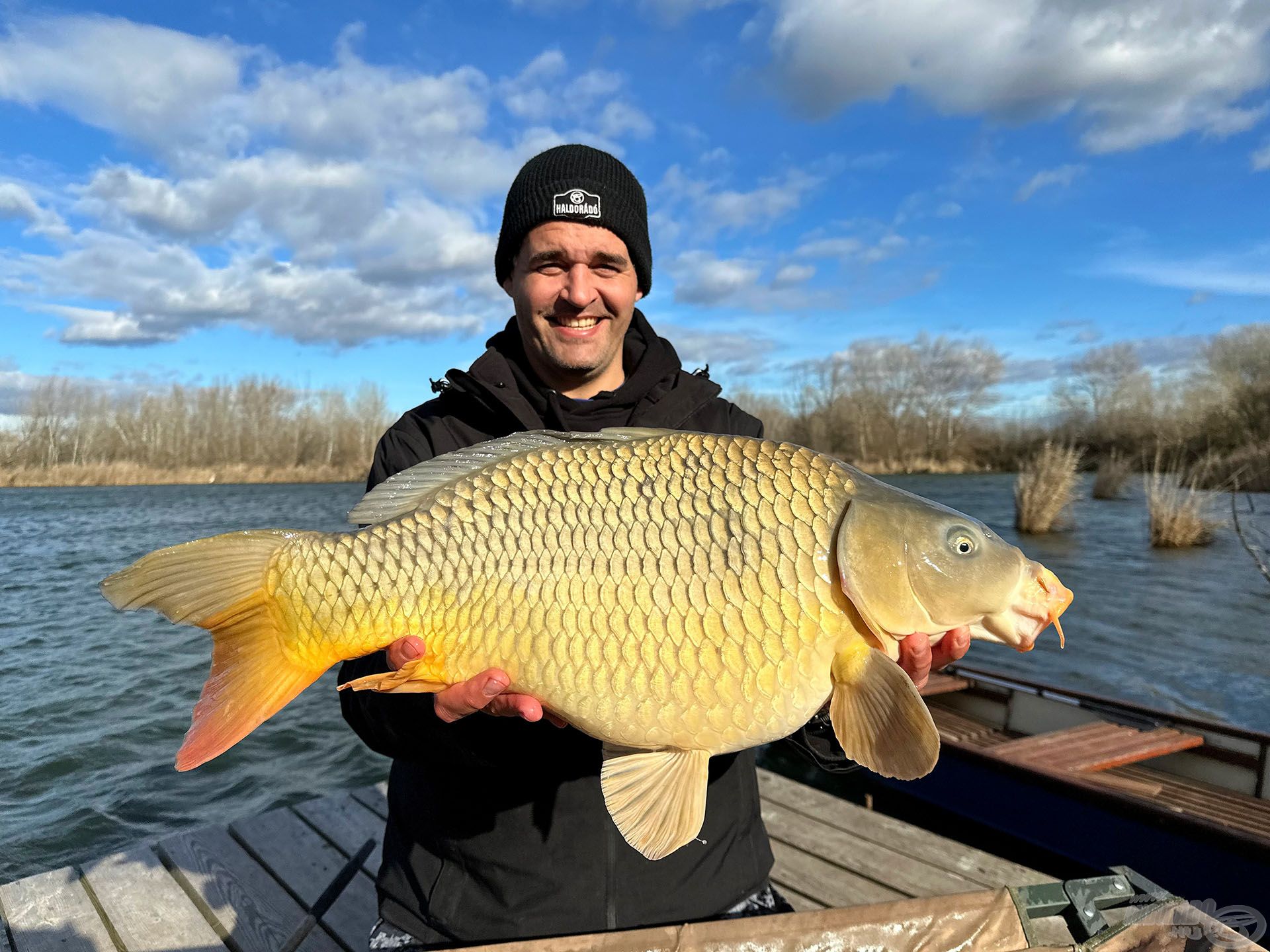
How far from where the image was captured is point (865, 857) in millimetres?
2562

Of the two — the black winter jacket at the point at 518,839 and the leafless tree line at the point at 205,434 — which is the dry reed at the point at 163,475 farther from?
the black winter jacket at the point at 518,839

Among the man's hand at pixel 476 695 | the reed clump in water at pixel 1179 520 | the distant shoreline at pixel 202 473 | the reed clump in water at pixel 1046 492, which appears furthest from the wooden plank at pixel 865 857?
the distant shoreline at pixel 202 473

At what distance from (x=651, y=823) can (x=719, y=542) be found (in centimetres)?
42

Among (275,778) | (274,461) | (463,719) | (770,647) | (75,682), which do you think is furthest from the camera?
(274,461)

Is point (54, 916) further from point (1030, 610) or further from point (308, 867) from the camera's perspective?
point (1030, 610)

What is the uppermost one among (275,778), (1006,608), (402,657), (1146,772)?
(1006,608)

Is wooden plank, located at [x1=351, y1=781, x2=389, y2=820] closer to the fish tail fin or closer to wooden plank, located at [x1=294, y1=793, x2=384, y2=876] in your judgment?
wooden plank, located at [x1=294, y1=793, x2=384, y2=876]

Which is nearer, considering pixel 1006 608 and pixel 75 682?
pixel 1006 608

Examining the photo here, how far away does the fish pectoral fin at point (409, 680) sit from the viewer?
112 centimetres

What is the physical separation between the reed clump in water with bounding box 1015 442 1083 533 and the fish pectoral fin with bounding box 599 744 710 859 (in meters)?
14.8

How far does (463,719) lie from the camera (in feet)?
4.23

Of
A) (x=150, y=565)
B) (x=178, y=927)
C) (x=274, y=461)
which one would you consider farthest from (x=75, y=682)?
(x=274, y=461)

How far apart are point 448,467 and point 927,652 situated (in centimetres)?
79

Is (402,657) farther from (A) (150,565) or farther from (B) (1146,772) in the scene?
(B) (1146,772)
